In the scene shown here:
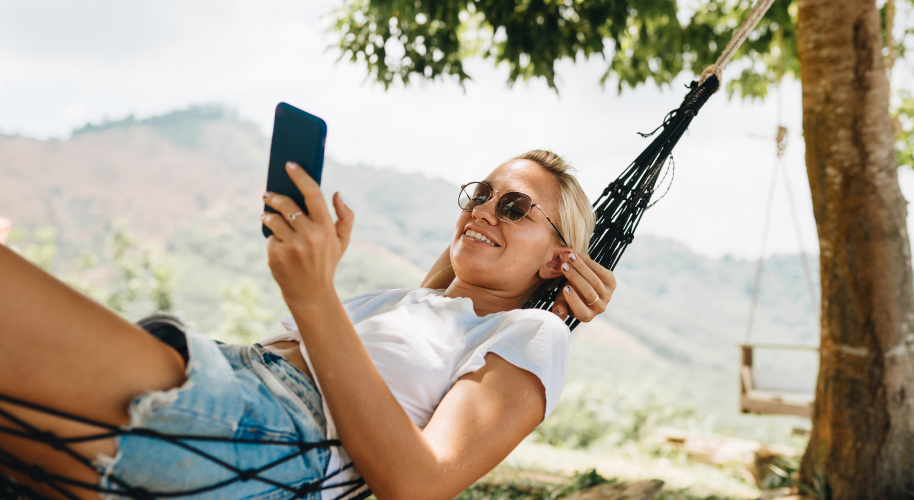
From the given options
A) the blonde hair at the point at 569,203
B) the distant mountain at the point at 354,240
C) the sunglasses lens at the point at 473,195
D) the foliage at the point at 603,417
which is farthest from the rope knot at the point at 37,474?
the distant mountain at the point at 354,240

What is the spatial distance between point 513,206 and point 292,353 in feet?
2.38

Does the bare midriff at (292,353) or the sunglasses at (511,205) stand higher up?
the sunglasses at (511,205)

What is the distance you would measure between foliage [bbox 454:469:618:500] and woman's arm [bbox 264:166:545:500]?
202 cm

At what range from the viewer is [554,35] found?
351 centimetres

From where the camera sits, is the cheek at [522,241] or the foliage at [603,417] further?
the foliage at [603,417]

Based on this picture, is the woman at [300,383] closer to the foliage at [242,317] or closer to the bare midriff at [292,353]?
the bare midriff at [292,353]

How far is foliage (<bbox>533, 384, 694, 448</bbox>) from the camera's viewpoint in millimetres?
8250

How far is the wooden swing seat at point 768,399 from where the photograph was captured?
13.6ft

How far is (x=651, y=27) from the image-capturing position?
14.5ft

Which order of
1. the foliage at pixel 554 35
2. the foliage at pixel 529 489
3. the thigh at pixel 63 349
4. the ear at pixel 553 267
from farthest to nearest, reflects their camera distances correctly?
the foliage at pixel 554 35
the foliage at pixel 529 489
the ear at pixel 553 267
the thigh at pixel 63 349

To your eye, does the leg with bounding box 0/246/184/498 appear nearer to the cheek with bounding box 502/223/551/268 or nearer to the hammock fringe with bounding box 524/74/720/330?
the cheek with bounding box 502/223/551/268

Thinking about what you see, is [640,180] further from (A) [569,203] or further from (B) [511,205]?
(B) [511,205]

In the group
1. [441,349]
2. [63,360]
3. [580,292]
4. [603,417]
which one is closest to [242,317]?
[603,417]

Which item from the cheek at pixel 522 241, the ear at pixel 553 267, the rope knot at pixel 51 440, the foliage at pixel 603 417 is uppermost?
the cheek at pixel 522 241
